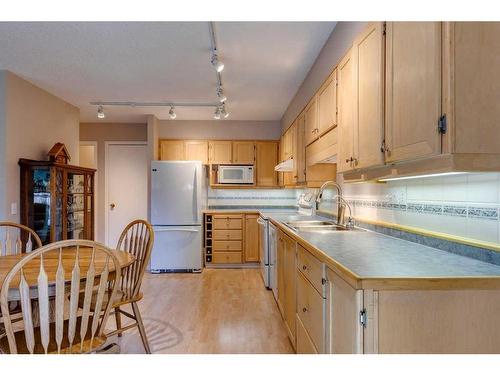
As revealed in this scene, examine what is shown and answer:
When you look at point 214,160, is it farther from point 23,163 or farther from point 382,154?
point 382,154

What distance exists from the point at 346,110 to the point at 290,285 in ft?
4.39

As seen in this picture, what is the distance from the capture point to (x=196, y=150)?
5.28m

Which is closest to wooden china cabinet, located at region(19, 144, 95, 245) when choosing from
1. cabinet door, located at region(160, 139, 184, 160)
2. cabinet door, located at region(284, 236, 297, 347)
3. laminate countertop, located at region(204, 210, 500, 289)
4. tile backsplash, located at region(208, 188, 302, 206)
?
cabinet door, located at region(160, 139, 184, 160)

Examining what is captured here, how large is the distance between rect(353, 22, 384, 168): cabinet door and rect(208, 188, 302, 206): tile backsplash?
375 centimetres

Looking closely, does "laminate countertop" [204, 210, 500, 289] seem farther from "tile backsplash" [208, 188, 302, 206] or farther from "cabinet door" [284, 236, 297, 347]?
"tile backsplash" [208, 188, 302, 206]

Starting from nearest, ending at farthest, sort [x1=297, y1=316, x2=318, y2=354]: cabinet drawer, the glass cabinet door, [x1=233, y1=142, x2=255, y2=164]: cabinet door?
[x1=297, y1=316, x2=318, y2=354]: cabinet drawer → the glass cabinet door → [x1=233, y1=142, x2=255, y2=164]: cabinet door

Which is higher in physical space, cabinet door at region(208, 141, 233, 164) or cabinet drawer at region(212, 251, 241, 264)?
cabinet door at region(208, 141, 233, 164)

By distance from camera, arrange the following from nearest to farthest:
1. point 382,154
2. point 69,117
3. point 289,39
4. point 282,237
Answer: point 382,154 < point 289,39 < point 282,237 < point 69,117

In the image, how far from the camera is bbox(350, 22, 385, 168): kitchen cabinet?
61.2 inches

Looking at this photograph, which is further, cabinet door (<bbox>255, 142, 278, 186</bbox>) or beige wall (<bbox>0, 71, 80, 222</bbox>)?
cabinet door (<bbox>255, 142, 278, 186</bbox>)

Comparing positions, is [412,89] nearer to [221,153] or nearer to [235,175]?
[235,175]
